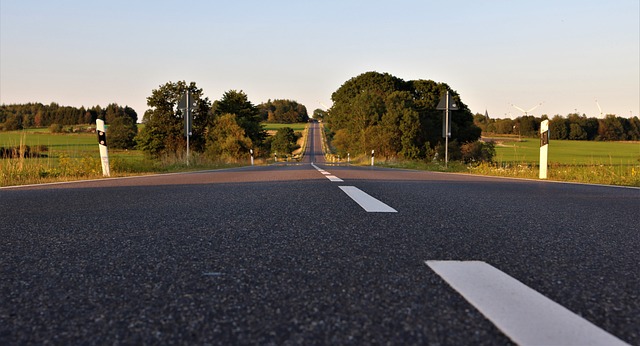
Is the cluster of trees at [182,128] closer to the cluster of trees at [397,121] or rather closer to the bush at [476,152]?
the cluster of trees at [397,121]

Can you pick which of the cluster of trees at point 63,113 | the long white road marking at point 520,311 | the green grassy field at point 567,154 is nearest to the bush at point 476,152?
the green grassy field at point 567,154

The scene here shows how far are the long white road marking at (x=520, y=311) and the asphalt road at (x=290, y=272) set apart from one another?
0.05 meters

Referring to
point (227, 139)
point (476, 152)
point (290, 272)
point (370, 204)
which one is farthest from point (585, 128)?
point (290, 272)

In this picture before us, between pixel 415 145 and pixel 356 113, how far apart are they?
27.2 feet

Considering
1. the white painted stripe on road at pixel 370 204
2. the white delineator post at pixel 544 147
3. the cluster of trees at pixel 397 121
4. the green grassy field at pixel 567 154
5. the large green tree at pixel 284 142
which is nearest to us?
the white painted stripe on road at pixel 370 204

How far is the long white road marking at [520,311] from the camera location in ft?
4.06

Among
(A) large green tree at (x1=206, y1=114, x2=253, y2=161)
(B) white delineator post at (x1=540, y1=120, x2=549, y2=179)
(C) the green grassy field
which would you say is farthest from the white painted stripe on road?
(A) large green tree at (x1=206, y1=114, x2=253, y2=161)

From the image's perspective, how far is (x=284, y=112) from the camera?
163875 millimetres

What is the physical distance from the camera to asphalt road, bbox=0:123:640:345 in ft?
4.41

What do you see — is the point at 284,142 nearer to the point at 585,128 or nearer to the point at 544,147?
the point at 585,128

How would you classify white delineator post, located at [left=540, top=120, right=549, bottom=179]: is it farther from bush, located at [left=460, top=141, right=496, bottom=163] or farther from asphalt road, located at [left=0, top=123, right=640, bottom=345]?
bush, located at [left=460, top=141, right=496, bottom=163]

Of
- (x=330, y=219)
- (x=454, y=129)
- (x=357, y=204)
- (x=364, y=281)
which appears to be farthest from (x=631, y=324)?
(x=454, y=129)

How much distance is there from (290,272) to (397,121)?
42.2 meters

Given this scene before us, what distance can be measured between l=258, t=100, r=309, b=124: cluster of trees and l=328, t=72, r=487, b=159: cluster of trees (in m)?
103
